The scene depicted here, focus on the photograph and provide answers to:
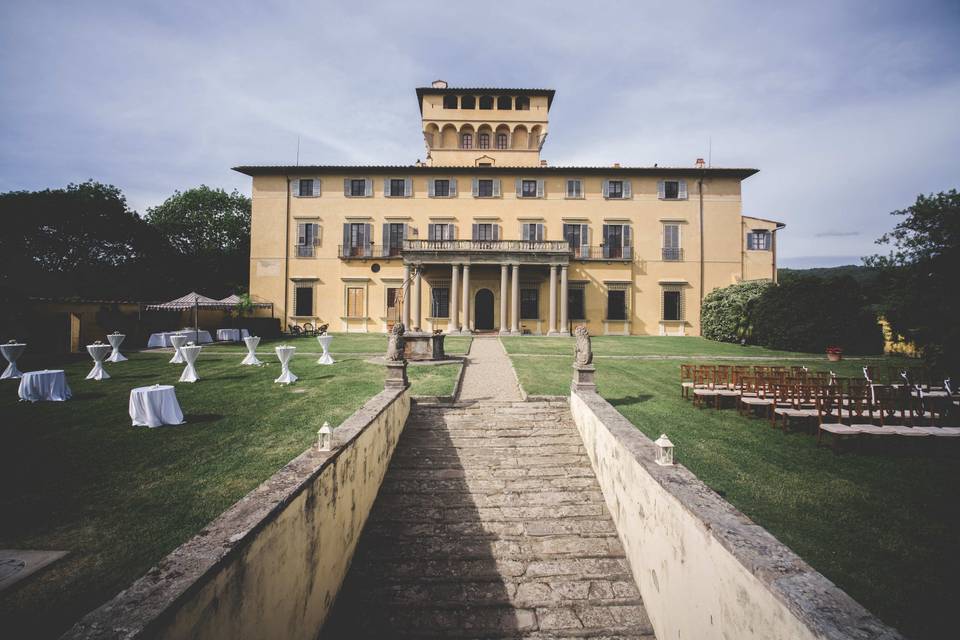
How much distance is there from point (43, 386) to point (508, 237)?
67.3 ft

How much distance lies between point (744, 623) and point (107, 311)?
70.2 ft

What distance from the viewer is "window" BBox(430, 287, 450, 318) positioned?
24.3 meters

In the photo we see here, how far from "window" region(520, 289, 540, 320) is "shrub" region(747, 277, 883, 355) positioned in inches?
457

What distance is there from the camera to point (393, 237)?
24312mm

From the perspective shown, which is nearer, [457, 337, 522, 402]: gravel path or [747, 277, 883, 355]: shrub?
[457, 337, 522, 402]: gravel path

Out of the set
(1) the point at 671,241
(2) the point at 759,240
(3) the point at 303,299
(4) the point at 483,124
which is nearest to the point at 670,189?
(1) the point at 671,241

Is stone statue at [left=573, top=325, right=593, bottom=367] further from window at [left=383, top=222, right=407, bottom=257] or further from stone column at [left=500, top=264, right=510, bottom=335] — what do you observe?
window at [left=383, top=222, right=407, bottom=257]

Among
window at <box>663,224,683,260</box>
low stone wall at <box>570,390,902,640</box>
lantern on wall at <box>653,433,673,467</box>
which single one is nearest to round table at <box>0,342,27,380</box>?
low stone wall at <box>570,390,902,640</box>

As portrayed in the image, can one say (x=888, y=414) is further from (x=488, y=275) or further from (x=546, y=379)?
(x=488, y=275)

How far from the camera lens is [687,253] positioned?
79.0ft

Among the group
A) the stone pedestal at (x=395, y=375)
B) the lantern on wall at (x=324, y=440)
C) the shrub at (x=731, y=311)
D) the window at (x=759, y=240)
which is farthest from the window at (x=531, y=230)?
the lantern on wall at (x=324, y=440)

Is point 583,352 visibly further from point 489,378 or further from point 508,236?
point 508,236

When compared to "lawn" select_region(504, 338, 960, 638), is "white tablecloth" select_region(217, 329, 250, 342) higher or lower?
higher

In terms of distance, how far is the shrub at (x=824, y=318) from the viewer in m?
15.8
